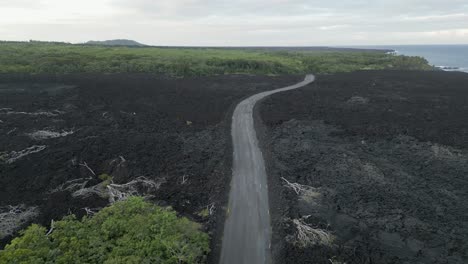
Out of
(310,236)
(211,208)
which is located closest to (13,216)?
(211,208)

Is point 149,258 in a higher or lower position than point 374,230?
higher

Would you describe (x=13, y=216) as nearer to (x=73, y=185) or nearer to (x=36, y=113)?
(x=73, y=185)

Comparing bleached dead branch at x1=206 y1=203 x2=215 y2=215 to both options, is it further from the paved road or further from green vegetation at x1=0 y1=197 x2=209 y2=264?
green vegetation at x1=0 y1=197 x2=209 y2=264

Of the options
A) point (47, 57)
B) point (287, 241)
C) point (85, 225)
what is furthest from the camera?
point (47, 57)

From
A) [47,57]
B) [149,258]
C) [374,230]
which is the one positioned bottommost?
[374,230]

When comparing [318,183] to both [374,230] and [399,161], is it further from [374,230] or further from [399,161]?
[399,161]

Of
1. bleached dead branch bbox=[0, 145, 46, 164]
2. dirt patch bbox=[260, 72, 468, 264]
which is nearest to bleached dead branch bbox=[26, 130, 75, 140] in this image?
bleached dead branch bbox=[0, 145, 46, 164]

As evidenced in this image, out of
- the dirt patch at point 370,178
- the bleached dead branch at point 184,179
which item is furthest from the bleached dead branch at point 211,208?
the bleached dead branch at point 184,179

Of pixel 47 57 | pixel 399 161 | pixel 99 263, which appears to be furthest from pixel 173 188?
pixel 47 57
